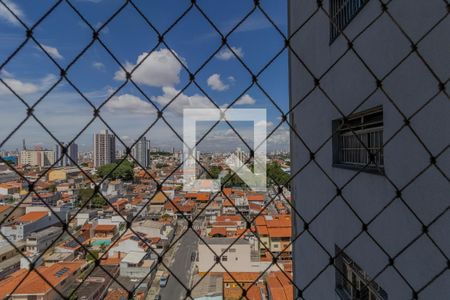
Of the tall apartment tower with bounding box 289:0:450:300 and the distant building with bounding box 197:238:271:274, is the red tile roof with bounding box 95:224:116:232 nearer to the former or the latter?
the distant building with bounding box 197:238:271:274

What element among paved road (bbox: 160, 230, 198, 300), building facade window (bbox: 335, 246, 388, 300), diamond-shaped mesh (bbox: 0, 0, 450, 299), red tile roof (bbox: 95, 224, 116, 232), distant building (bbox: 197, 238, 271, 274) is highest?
diamond-shaped mesh (bbox: 0, 0, 450, 299)

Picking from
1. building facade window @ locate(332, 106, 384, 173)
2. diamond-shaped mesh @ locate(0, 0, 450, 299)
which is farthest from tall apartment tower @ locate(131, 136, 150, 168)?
building facade window @ locate(332, 106, 384, 173)

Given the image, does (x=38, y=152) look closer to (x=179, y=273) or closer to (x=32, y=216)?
(x=179, y=273)

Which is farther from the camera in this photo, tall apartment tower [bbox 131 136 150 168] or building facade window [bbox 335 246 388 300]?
building facade window [bbox 335 246 388 300]

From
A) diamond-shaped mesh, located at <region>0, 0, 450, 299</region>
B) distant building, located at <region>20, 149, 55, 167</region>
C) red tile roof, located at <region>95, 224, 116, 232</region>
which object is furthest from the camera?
red tile roof, located at <region>95, 224, 116, 232</region>

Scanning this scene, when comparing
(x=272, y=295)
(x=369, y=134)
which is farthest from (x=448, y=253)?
(x=272, y=295)
